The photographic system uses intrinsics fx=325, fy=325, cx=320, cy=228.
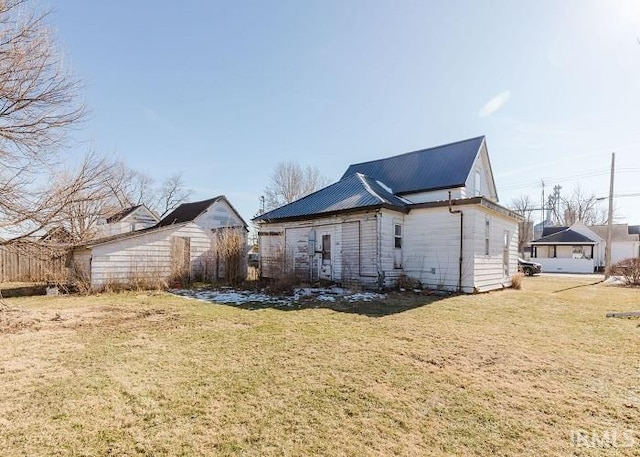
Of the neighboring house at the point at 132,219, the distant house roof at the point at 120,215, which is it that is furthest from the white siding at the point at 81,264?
the neighboring house at the point at 132,219

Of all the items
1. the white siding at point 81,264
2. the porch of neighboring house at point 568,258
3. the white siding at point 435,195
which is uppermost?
the white siding at point 435,195

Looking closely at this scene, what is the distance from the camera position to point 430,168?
16.4 metres

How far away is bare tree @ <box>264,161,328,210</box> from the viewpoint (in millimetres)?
37438

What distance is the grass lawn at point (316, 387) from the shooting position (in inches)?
101

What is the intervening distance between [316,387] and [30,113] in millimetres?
7228

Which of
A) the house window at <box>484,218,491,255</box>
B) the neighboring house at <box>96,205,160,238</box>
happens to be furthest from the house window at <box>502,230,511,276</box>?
the neighboring house at <box>96,205,160,238</box>

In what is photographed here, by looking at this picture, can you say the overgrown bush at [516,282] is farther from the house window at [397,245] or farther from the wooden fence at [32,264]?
the wooden fence at [32,264]

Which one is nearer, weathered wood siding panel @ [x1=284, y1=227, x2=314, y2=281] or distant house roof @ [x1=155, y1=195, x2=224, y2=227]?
weathered wood siding panel @ [x1=284, y1=227, x2=314, y2=281]

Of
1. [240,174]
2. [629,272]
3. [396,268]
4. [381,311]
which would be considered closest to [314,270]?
[396,268]

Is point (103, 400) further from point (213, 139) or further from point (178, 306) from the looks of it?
point (213, 139)

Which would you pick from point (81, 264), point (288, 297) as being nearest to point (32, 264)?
point (81, 264)

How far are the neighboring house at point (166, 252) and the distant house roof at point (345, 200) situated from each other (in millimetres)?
2631

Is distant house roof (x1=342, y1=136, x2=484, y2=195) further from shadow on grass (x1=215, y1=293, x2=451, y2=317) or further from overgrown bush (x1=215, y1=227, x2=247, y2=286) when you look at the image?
overgrown bush (x1=215, y1=227, x2=247, y2=286)

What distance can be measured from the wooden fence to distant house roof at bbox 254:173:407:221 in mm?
8559
